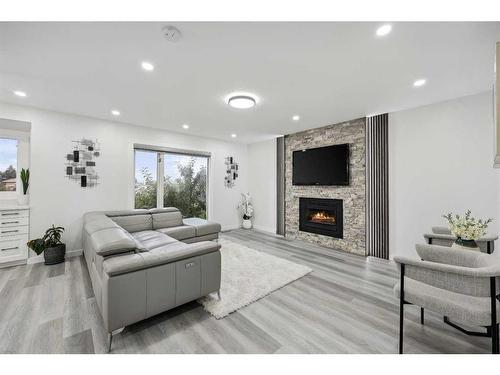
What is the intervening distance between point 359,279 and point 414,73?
8.86 ft

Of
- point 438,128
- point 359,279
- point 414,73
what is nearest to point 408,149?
point 438,128

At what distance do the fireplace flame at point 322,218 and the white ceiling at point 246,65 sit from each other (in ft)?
7.25

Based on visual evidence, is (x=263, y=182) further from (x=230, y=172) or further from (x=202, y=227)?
(x=202, y=227)

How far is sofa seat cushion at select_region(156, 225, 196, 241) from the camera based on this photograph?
3.81 meters

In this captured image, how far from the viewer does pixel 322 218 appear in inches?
184

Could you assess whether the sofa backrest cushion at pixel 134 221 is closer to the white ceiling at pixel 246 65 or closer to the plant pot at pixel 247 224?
the white ceiling at pixel 246 65

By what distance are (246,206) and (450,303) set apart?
199 inches

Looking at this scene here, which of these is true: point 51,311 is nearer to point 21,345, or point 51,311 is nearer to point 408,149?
point 21,345

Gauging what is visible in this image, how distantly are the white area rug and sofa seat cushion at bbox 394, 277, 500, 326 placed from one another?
1.47m

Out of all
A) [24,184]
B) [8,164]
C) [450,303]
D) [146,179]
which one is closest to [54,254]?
[24,184]

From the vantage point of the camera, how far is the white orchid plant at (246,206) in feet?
20.4

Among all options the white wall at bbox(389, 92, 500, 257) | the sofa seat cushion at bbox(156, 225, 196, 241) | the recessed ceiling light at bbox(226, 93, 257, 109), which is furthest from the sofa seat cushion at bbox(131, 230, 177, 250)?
the white wall at bbox(389, 92, 500, 257)

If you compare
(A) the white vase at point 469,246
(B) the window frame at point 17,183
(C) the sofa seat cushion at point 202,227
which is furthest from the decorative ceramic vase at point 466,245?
(B) the window frame at point 17,183

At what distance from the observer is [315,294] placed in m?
2.50
